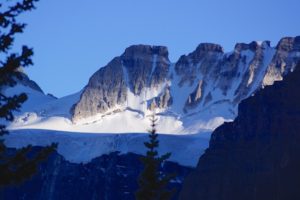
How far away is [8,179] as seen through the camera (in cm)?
2867

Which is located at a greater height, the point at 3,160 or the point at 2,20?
the point at 2,20

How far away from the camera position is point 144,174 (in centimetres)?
4259

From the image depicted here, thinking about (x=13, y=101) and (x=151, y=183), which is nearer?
(x=13, y=101)

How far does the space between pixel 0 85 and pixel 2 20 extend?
173 centimetres

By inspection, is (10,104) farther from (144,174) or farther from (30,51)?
(144,174)

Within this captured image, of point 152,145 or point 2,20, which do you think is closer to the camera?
point 2,20

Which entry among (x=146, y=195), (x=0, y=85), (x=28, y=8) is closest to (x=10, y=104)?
(x=0, y=85)

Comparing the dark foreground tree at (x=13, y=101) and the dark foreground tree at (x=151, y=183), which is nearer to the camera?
the dark foreground tree at (x=13, y=101)

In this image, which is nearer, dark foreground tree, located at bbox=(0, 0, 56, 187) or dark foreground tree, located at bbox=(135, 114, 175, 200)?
dark foreground tree, located at bbox=(0, 0, 56, 187)

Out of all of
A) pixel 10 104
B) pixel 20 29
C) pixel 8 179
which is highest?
pixel 20 29

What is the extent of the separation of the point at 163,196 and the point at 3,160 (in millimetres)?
13577

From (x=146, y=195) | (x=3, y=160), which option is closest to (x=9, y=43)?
(x=3, y=160)

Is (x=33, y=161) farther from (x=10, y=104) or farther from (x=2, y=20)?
(x=2, y=20)

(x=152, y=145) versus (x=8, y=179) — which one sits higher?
(x=152, y=145)
